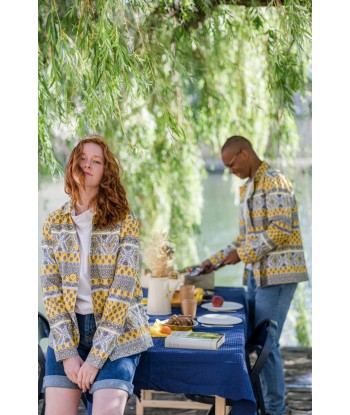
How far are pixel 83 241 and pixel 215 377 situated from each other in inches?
29.0

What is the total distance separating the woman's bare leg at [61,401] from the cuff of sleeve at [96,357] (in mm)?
124

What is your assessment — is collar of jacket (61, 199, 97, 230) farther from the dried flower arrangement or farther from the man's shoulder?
the man's shoulder

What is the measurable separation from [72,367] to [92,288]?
0.30m

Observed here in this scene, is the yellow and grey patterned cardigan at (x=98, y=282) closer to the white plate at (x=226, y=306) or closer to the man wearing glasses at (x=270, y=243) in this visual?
the white plate at (x=226, y=306)

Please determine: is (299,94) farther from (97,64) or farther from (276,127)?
(97,64)

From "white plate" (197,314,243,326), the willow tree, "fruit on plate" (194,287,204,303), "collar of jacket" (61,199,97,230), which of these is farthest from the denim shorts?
"fruit on plate" (194,287,204,303)

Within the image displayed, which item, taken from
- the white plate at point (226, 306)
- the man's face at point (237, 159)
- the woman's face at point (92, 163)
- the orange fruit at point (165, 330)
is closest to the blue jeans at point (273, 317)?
the white plate at point (226, 306)

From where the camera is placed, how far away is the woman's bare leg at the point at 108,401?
2.57 metres

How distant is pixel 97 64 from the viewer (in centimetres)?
315

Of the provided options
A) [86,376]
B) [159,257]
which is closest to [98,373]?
[86,376]

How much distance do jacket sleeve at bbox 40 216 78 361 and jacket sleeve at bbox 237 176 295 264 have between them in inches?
62.7

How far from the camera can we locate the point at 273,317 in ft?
13.7

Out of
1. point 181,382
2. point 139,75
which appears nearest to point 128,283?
point 181,382
